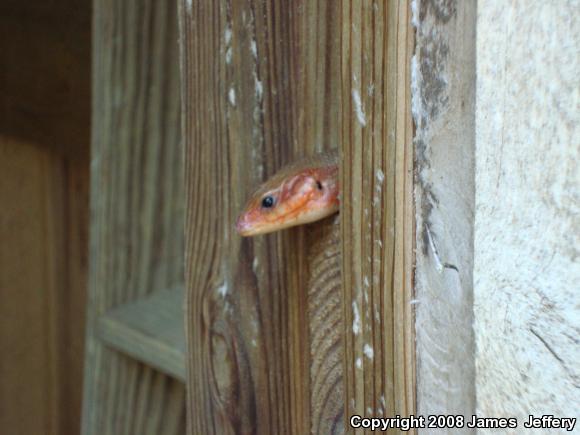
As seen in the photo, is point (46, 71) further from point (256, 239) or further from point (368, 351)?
point (368, 351)

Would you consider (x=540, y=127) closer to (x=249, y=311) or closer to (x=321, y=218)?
(x=321, y=218)

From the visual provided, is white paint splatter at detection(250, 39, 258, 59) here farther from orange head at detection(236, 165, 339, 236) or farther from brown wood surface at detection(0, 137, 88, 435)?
brown wood surface at detection(0, 137, 88, 435)

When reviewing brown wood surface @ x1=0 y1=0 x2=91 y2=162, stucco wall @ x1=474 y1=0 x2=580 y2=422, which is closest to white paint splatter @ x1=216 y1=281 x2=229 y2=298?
stucco wall @ x1=474 y1=0 x2=580 y2=422

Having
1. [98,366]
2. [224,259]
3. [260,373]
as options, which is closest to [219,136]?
[224,259]

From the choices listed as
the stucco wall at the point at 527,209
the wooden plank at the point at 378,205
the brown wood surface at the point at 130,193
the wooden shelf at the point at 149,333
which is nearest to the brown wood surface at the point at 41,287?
the brown wood surface at the point at 130,193

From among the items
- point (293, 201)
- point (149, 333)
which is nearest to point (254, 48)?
point (293, 201)
